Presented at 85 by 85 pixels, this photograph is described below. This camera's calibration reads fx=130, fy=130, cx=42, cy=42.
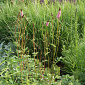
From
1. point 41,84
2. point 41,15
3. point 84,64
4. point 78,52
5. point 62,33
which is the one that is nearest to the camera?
point 41,84

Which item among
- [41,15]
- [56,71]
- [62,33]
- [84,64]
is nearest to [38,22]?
[41,15]

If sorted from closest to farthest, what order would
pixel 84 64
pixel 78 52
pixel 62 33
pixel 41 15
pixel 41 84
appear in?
pixel 41 84
pixel 84 64
pixel 78 52
pixel 62 33
pixel 41 15

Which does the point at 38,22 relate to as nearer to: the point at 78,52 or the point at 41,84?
the point at 78,52

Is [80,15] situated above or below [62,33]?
above

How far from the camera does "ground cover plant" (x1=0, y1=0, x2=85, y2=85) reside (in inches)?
62.6

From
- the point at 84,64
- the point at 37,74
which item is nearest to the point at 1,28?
the point at 37,74

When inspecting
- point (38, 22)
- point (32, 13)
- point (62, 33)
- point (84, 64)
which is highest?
point (32, 13)

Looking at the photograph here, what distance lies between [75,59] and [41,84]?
595 millimetres

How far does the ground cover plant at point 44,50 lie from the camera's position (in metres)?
1.59

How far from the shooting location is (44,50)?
62.6 inches

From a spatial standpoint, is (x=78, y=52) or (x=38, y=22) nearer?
(x=78, y=52)

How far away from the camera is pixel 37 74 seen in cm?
170

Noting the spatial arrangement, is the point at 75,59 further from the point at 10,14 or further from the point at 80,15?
the point at 10,14

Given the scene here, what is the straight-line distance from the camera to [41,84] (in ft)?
5.13
